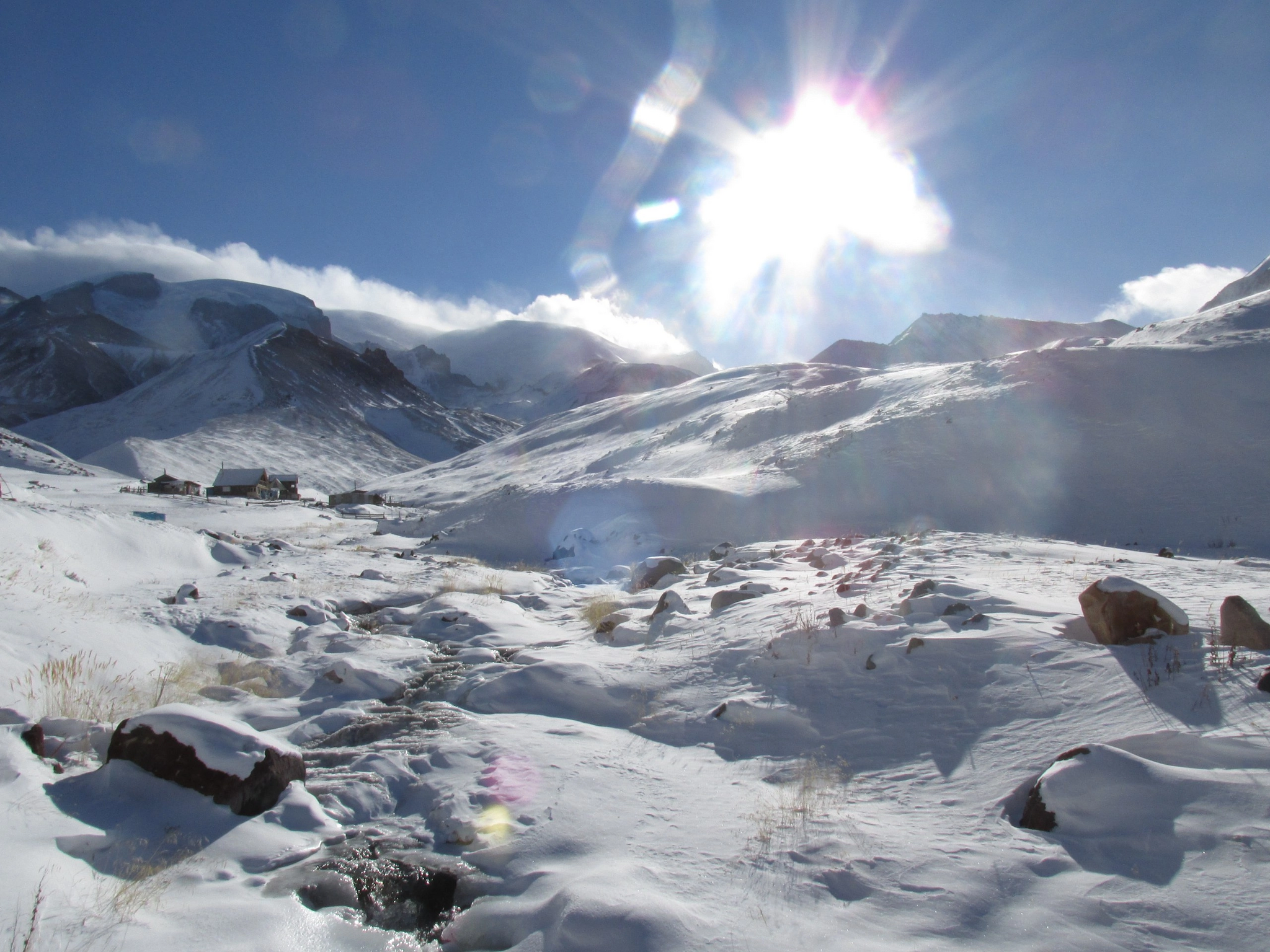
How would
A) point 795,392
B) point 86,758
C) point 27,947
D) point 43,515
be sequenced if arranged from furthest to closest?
point 795,392, point 43,515, point 86,758, point 27,947

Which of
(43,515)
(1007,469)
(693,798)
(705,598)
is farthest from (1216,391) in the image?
(43,515)

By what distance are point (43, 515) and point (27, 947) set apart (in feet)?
43.1

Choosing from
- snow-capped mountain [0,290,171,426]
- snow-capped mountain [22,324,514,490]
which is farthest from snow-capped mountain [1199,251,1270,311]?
snow-capped mountain [0,290,171,426]

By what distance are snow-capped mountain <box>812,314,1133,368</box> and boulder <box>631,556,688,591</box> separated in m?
116

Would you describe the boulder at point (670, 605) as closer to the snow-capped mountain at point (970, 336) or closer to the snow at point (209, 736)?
the snow at point (209, 736)

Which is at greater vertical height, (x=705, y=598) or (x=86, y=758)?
(x=705, y=598)

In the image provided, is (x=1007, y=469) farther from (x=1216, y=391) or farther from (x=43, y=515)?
(x=43, y=515)

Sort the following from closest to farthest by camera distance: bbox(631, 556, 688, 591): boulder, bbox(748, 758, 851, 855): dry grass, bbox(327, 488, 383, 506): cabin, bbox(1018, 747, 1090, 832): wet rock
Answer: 1. bbox(1018, 747, 1090, 832): wet rock
2. bbox(748, 758, 851, 855): dry grass
3. bbox(631, 556, 688, 591): boulder
4. bbox(327, 488, 383, 506): cabin

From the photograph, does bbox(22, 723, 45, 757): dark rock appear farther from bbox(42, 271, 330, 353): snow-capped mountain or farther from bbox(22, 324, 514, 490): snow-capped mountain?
bbox(42, 271, 330, 353): snow-capped mountain

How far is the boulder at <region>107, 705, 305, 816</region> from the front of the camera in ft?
14.9

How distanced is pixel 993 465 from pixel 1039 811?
22.4 meters

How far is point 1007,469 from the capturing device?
2328 cm

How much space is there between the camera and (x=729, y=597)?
397 inches

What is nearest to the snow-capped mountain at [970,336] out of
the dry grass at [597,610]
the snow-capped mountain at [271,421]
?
the snow-capped mountain at [271,421]
